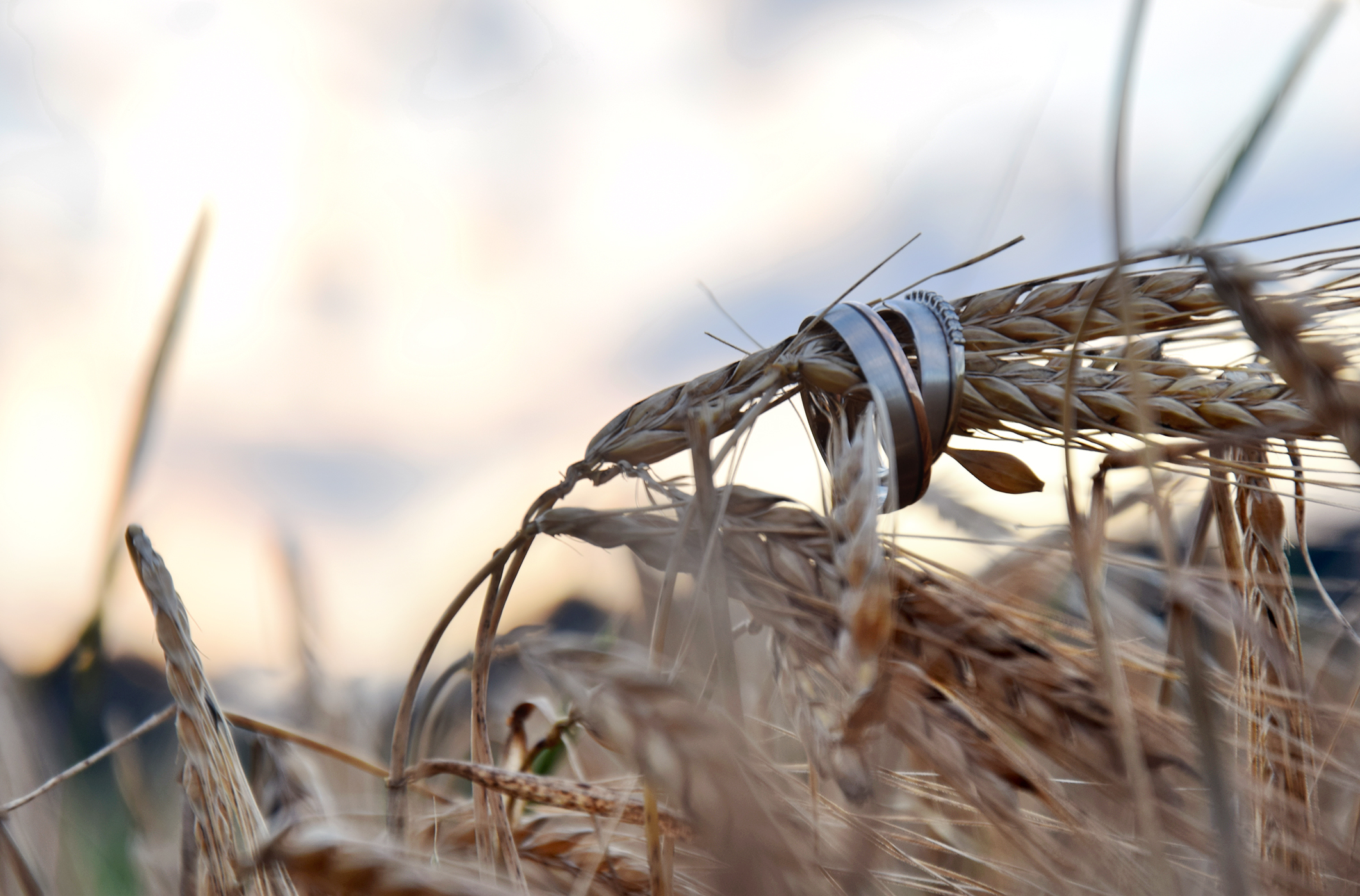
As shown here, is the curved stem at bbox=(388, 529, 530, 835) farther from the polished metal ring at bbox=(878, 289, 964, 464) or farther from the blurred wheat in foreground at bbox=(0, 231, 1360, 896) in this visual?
the polished metal ring at bbox=(878, 289, 964, 464)

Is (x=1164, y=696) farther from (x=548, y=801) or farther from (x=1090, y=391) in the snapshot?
(x=548, y=801)

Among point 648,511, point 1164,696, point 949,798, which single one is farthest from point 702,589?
point 1164,696

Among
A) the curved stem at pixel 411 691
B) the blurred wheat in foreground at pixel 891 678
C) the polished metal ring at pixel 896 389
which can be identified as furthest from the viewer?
the curved stem at pixel 411 691

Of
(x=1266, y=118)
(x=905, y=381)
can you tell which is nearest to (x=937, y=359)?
(x=905, y=381)

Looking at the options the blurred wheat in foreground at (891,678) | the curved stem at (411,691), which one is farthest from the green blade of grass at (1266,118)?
the curved stem at (411,691)

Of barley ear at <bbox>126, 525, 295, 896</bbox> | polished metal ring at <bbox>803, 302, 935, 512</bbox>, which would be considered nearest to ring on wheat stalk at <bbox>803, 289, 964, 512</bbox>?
polished metal ring at <bbox>803, 302, 935, 512</bbox>

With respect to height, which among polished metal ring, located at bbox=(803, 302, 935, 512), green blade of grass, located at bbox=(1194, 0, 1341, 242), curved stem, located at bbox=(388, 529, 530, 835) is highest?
green blade of grass, located at bbox=(1194, 0, 1341, 242)

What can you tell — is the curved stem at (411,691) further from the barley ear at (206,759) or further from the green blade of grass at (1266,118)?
the green blade of grass at (1266,118)

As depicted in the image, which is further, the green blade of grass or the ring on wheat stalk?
the ring on wheat stalk
